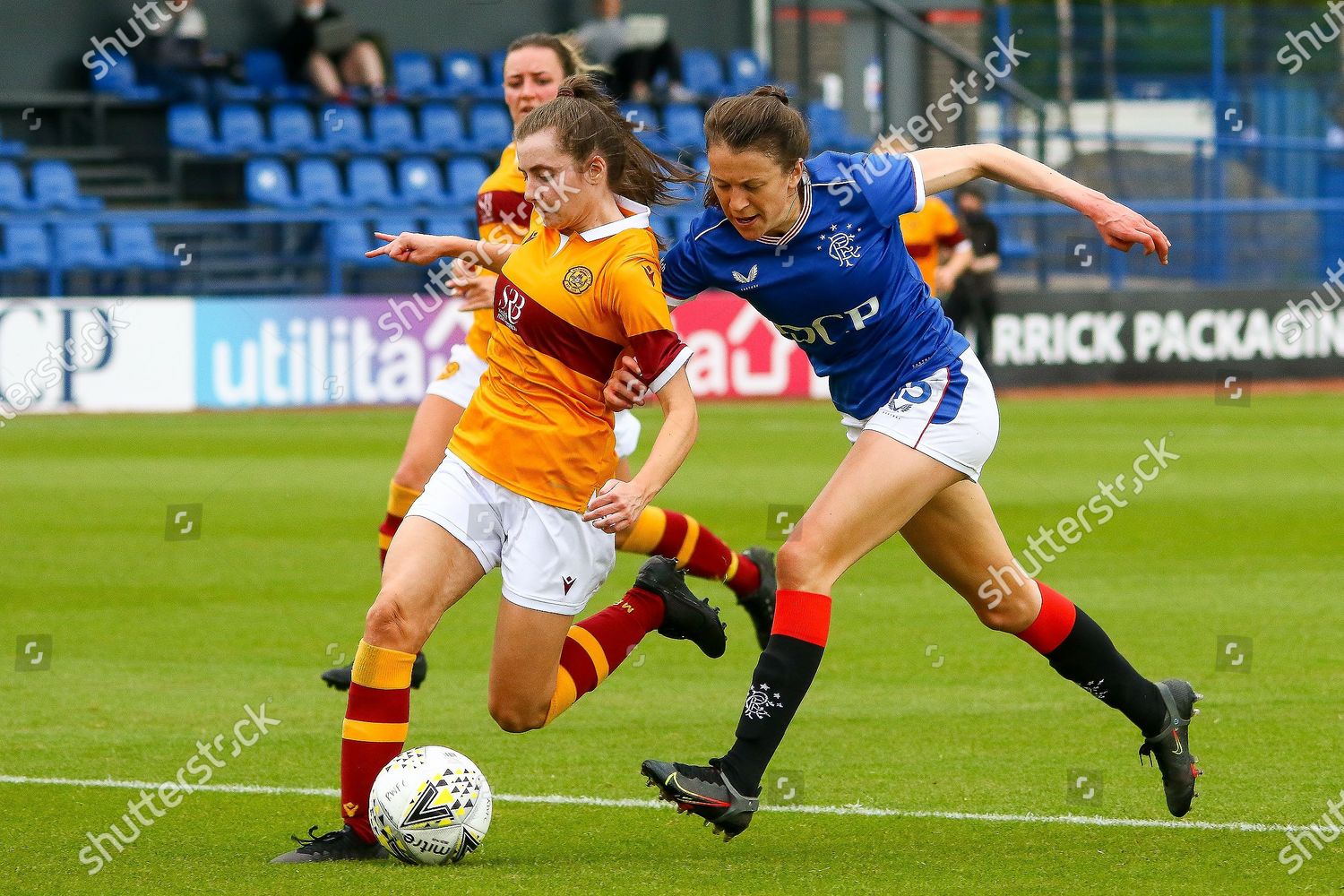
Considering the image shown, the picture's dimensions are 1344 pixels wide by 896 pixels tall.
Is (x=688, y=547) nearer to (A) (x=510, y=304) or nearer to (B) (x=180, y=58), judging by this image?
(A) (x=510, y=304)

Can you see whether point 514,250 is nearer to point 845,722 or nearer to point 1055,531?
point 845,722

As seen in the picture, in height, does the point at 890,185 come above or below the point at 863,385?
above

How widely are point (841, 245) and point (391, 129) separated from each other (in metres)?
20.5

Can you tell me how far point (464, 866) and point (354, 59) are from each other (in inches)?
845

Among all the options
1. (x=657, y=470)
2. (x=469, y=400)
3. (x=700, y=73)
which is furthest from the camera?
(x=700, y=73)

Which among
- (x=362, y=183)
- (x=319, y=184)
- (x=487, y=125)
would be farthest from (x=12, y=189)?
(x=487, y=125)

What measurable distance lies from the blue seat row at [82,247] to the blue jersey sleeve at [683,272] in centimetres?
1561

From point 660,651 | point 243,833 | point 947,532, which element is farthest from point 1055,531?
point 243,833

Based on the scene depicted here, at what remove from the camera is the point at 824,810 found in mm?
5406

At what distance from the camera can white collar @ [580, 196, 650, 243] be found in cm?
501

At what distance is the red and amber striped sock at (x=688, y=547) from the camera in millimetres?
7105

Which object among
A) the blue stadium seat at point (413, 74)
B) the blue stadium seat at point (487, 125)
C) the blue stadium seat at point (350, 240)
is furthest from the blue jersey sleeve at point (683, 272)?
the blue stadium seat at point (413, 74)

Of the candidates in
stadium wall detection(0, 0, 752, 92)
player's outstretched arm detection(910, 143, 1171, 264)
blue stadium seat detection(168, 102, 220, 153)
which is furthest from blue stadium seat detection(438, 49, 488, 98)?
player's outstretched arm detection(910, 143, 1171, 264)

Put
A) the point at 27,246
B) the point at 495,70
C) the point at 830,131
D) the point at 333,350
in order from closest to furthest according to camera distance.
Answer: the point at 27,246 → the point at 333,350 → the point at 830,131 → the point at 495,70
